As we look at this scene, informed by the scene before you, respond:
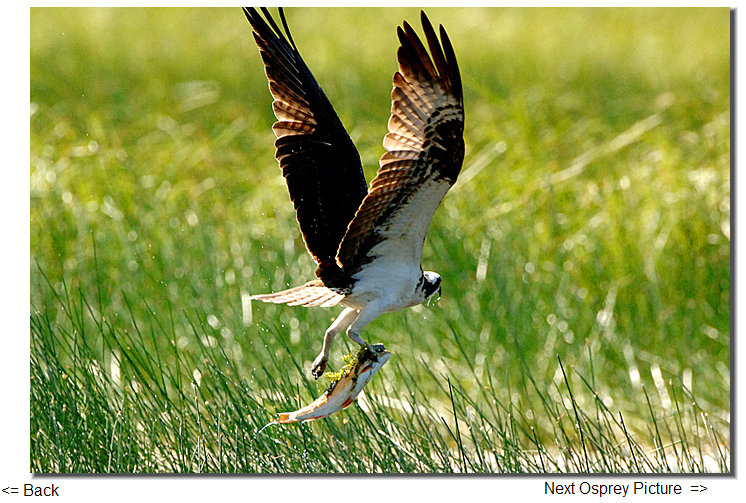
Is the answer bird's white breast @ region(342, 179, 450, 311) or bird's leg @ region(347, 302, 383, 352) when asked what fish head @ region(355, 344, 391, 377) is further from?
bird's white breast @ region(342, 179, 450, 311)

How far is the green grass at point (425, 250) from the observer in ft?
14.0

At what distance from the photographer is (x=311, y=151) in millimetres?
3812

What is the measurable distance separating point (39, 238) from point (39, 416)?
234 cm

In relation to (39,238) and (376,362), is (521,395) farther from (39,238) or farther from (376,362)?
(39,238)

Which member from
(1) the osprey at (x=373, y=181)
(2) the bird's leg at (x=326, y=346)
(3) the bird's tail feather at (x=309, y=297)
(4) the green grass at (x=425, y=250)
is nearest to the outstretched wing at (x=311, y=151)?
(1) the osprey at (x=373, y=181)

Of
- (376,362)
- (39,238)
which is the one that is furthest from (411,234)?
(39,238)

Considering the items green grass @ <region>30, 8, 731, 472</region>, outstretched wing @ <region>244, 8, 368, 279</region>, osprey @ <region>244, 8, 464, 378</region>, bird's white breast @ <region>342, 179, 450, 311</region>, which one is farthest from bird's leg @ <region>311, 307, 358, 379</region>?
green grass @ <region>30, 8, 731, 472</region>

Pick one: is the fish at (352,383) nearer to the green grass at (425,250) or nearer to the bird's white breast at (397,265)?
the bird's white breast at (397,265)

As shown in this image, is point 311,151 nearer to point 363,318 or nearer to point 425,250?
point 363,318

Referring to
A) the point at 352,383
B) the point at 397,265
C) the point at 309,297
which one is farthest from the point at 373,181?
the point at 352,383

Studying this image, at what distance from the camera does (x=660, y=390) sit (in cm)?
591

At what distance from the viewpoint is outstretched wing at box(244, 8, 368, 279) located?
3746 mm
